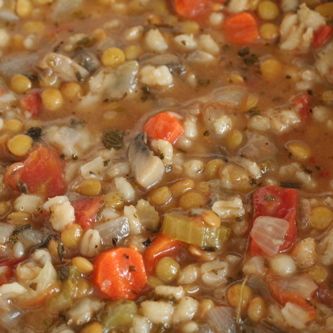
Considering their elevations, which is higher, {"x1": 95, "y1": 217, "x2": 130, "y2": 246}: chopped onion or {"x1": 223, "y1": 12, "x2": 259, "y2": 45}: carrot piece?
{"x1": 223, "y1": 12, "x2": 259, "y2": 45}: carrot piece

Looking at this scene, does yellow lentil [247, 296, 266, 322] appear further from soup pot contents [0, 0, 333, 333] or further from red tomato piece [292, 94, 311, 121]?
red tomato piece [292, 94, 311, 121]

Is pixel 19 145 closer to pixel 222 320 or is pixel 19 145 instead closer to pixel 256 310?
pixel 222 320

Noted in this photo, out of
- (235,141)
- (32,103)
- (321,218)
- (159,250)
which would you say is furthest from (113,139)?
(321,218)

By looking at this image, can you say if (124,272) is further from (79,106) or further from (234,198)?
(79,106)

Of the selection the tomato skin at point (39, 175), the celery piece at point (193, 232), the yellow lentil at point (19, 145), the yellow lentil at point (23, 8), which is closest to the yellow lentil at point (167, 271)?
the celery piece at point (193, 232)

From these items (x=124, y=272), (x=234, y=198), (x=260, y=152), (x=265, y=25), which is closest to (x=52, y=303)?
(x=124, y=272)

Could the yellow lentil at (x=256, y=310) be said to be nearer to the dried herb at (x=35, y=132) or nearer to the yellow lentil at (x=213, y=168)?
the yellow lentil at (x=213, y=168)

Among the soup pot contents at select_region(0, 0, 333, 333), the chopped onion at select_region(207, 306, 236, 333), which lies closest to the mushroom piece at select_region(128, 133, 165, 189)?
the soup pot contents at select_region(0, 0, 333, 333)
